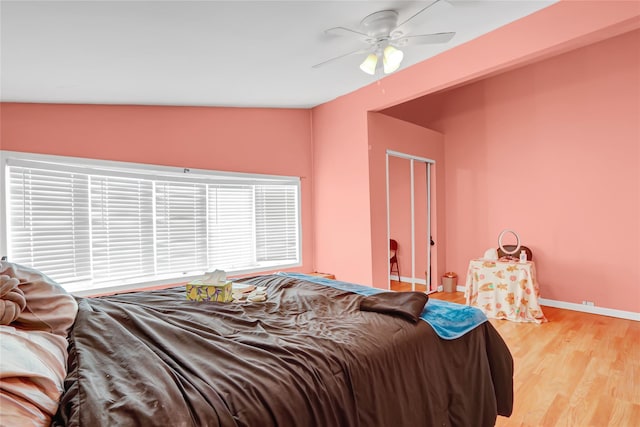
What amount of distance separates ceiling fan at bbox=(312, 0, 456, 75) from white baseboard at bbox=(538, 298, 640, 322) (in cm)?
360

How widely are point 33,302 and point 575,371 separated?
132 inches

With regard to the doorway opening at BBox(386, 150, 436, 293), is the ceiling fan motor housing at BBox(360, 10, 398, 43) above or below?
above

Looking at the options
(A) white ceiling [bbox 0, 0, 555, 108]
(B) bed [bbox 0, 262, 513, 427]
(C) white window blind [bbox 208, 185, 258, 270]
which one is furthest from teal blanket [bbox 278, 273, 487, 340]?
(C) white window blind [bbox 208, 185, 258, 270]

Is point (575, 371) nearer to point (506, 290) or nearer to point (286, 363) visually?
point (506, 290)

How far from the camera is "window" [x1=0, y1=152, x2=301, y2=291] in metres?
2.80

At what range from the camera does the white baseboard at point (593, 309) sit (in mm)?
3770

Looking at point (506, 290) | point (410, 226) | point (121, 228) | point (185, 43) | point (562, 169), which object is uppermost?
point (185, 43)

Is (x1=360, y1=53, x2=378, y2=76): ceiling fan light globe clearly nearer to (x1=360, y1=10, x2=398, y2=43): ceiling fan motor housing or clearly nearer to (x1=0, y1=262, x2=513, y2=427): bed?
(x1=360, y1=10, x2=398, y2=43): ceiling fan motor housing

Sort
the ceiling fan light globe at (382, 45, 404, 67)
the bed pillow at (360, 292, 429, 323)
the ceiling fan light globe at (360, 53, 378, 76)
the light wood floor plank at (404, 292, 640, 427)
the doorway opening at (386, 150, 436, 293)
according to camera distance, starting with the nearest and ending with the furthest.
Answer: the bed pillow at (360, 292, 429, 323), the light wood floor plank at (404, 292, 640, 427), the ceiling fan light globe at (382, 45, 404, 67), the ceiling fan light globe at (360, 53, 378, 76), the doorway opening at (386, 150, 436, 293)

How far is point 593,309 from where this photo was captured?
4008 millimetres

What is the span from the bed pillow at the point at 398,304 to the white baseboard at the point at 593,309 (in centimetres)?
349

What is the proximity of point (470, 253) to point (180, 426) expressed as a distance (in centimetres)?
495

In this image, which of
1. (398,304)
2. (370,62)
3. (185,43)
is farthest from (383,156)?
(398,304)

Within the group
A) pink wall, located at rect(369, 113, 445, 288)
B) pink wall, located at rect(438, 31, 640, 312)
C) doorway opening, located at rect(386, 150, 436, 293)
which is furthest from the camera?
doorway opening, located at rect(386, 150, 436, 293)
